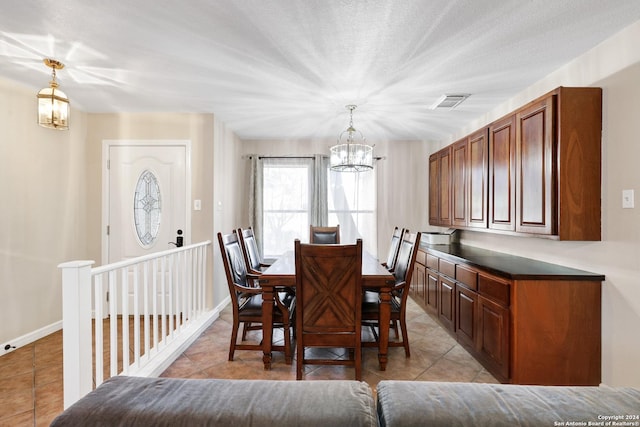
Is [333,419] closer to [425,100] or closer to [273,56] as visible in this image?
[273,56]

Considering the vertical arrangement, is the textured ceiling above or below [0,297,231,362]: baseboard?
above

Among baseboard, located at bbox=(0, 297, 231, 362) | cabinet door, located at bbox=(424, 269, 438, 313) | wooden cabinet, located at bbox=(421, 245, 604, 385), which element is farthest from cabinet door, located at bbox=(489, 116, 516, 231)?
baseboard, located at bbox=(0, 297, 231, 362)

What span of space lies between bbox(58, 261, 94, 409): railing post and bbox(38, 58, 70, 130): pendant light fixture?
137 cm

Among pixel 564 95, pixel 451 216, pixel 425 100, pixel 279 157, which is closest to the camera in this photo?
pixel 564 95

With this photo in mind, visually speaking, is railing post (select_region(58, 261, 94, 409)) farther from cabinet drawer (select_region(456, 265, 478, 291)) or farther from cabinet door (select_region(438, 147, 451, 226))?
cabinet door (select_region(438, 147, 451, 226))

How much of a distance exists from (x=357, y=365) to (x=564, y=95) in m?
2.41

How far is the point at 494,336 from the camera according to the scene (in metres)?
2.34

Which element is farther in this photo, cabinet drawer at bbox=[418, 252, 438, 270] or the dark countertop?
cabinet drawer at bbox=[418, 252, 438, 270]

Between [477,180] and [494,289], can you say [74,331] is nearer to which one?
[494,289]

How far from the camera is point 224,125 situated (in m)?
4.12

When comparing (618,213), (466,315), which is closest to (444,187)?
(466,315)

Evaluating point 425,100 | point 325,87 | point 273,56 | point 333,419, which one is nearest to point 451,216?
point 425,100

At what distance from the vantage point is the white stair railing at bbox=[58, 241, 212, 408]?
169 centimetres

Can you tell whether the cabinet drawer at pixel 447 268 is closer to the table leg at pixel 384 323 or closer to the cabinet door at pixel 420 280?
the cabinet door at pixel 420 280
